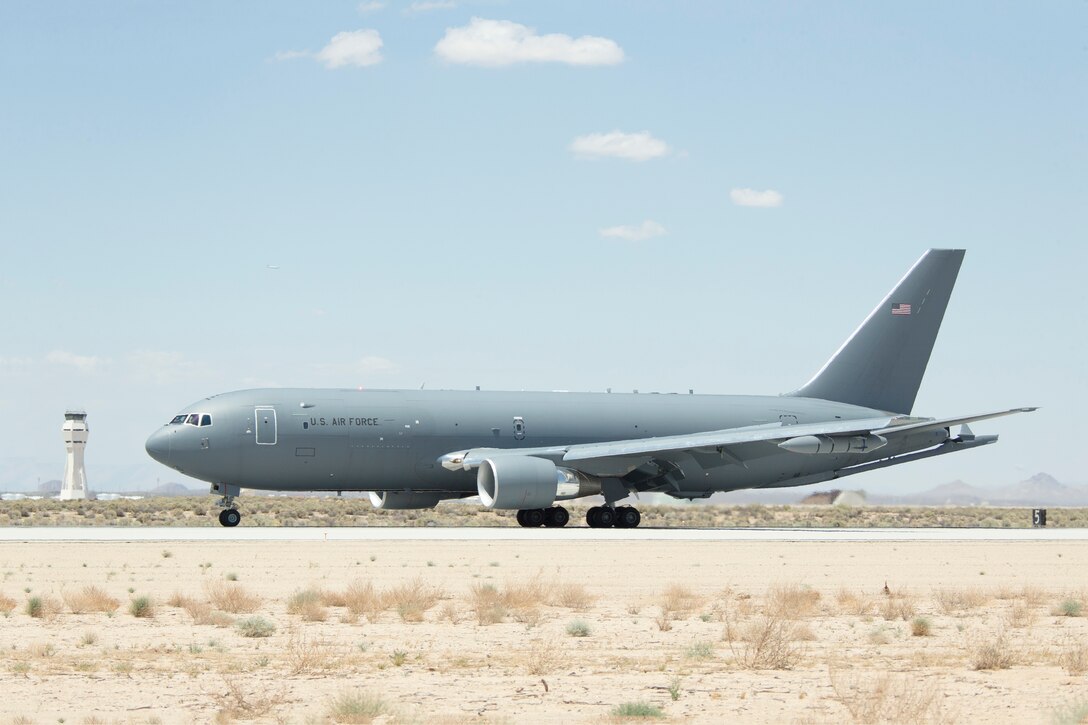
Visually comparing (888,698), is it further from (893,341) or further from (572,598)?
(893,341)

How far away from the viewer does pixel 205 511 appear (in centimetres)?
5875

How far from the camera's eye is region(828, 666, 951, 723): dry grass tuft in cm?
1109

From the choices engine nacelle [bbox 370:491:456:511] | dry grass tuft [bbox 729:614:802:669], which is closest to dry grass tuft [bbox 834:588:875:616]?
dry grass tuft [bbox 729:614:802:669]

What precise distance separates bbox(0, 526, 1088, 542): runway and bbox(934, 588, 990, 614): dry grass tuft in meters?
13.8

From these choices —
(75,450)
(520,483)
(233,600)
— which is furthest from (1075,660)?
(75,450)

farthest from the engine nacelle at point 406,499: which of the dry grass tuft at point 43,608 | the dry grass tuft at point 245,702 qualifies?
the dry grass tuft at point 245,702

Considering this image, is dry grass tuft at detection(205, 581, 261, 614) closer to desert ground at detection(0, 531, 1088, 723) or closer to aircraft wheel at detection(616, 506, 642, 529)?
desert ground at detection(0, 531, 1088, 723)

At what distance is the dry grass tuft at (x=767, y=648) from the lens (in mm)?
13984

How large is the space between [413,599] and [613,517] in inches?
886

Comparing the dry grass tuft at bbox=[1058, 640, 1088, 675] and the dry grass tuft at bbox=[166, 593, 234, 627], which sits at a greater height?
the dry grass tuft at bbox=[166, 593, 234, 627]

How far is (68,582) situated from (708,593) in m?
10.1

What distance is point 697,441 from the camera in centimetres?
4028

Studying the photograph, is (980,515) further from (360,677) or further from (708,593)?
(360,677)

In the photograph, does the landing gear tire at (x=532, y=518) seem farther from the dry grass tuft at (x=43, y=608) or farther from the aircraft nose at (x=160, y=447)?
the dry grass tuft at (x=43, y=608)
